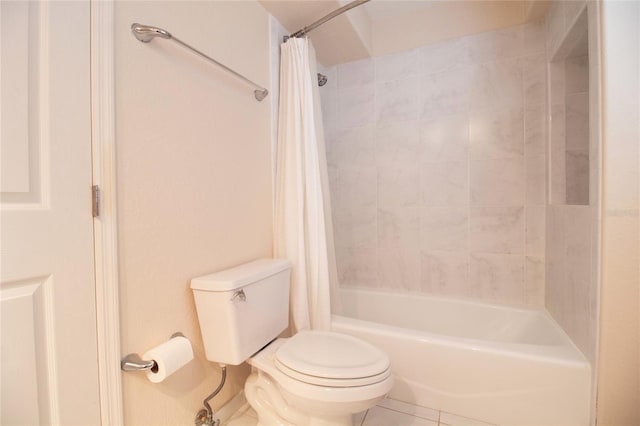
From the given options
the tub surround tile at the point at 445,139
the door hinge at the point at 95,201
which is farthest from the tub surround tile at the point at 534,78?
the door hinge at the point at 95,201

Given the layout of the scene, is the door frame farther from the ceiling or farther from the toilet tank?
the ceiling

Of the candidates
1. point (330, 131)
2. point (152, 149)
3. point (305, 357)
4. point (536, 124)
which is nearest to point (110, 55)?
point (152, 149)

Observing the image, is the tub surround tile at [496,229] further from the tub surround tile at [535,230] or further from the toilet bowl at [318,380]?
the toilet bowl at [318,380]

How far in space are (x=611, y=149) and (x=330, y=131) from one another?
1.61 metres

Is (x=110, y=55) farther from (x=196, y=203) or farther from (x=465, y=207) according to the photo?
(x=465, y=207)

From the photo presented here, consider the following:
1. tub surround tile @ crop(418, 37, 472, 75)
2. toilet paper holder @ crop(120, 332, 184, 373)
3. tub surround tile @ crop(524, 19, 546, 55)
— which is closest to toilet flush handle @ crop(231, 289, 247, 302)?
toilet paper holder @ crop(120, 332, 184, 373)

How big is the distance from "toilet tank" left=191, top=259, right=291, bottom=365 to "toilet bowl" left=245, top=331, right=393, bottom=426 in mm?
116

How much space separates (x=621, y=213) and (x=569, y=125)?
0.77 metres

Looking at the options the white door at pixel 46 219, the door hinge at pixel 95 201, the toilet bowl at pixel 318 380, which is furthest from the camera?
the toilet bowl at pixel 318 380

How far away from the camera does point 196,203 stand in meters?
1.09

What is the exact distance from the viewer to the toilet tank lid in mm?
1013

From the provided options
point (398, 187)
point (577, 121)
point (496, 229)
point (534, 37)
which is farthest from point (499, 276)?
point (534, 37)

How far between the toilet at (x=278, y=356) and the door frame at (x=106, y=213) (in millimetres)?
292

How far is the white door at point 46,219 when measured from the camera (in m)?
0.62
